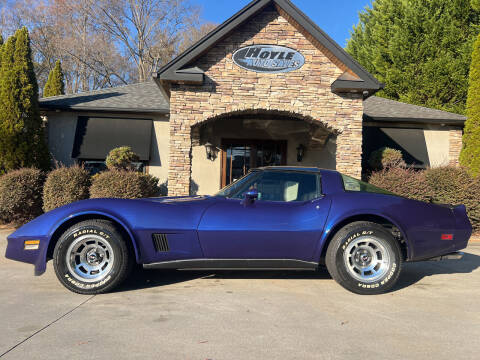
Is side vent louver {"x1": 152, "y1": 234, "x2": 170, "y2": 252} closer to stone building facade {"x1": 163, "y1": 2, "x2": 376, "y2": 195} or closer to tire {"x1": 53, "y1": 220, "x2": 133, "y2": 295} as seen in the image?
tire {"x1": 53, "y1": 220, "x2": 133, "y2": 295}

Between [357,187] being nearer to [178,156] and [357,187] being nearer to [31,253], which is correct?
[31,253]

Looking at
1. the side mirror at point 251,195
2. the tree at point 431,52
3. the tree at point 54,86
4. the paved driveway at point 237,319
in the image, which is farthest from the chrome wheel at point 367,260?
the tree at point 54,86

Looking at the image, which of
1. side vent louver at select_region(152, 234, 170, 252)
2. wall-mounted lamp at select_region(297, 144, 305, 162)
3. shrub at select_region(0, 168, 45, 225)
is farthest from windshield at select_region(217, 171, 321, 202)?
wall-mounted lamp at select_region(297, 144, 305, 162)

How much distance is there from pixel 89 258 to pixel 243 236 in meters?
1.61

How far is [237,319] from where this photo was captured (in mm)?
2924

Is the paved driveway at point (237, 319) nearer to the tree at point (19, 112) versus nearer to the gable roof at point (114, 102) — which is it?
the tree at point (19, 112)

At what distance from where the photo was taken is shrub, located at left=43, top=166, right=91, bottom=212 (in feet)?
26.1

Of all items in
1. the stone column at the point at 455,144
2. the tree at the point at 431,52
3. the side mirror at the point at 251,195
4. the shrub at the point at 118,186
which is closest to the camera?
the side mirror at the point at 251,195

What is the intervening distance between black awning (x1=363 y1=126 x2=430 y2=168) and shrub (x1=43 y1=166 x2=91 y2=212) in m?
8.68

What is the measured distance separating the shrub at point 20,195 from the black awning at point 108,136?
2.11 m

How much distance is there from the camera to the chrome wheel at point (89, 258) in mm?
3461

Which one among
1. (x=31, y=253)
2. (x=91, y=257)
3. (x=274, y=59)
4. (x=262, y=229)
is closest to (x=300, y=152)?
(x=274, y=59)

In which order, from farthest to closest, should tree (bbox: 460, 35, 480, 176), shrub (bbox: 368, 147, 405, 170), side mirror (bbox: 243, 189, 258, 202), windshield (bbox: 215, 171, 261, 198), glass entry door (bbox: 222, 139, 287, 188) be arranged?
glass entry door (bbox: 222, 139, 287, 188) → shrub (bbox: 368, 147, 405, 170) → tree (bbox: 460, 35, 480, 176) → windshield (bbox: 215, 171, 261, 198) → side mirror (bbox: 243, 189, 258, 202)

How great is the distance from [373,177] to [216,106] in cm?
476
